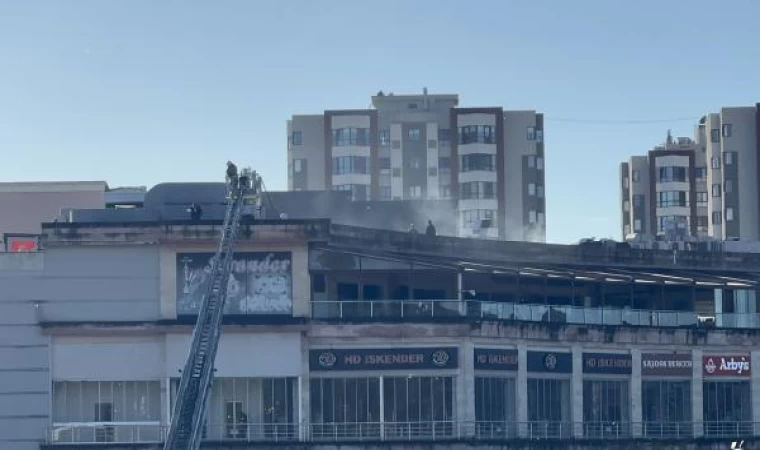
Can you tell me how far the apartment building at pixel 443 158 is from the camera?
167 meters

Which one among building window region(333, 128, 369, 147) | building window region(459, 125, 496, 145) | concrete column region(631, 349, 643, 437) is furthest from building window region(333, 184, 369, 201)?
concrete column region(631, 349, 643, 437)

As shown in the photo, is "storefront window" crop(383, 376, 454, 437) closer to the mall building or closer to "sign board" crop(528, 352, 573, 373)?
the mall building

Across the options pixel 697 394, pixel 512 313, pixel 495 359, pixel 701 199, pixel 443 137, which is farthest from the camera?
pixel 701 199

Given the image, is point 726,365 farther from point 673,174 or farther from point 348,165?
point 673,174

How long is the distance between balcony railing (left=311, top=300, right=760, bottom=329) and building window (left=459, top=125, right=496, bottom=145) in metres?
66.7

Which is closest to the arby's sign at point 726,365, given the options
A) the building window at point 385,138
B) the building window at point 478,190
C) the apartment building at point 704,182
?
the apartment building at point 704,182

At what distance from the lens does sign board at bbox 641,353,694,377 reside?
97812mm

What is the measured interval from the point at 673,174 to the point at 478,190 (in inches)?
926

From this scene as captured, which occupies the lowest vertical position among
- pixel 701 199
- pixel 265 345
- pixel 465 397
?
pixel 465 397

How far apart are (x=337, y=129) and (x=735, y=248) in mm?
53136

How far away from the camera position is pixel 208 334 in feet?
271

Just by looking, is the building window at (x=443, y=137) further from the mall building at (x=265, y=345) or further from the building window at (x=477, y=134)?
the mall building at (x=265, y=345)

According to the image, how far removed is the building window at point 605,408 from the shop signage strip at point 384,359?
8711 millimetres

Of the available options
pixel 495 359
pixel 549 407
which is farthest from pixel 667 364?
pixel 495 359
